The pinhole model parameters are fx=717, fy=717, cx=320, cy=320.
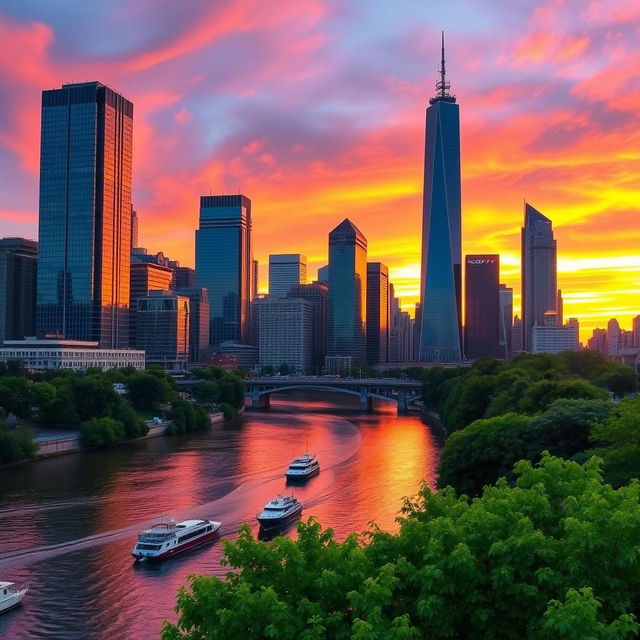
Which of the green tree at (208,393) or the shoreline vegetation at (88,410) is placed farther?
the green tree at (208,393)

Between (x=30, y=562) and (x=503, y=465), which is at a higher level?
(x=503, y=465)

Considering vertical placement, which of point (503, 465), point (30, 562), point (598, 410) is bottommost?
point (30, 562)

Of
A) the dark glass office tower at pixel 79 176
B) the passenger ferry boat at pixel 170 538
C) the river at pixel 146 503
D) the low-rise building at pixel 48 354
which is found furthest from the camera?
the dark glass office tower at pixel 79 176

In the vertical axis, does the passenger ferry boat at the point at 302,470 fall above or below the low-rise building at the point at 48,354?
below

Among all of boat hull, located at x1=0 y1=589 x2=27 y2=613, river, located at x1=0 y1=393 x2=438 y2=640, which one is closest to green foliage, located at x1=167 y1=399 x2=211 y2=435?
river, located at x1=0 y1=393 x2=438 y2=640

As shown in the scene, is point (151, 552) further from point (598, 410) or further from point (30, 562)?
point (598, 410)

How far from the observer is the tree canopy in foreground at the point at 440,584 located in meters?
14.1

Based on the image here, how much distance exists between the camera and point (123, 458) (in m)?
75.8

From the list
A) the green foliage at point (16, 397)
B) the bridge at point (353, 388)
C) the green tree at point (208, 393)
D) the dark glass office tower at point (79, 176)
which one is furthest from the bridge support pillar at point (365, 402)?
the dark glass office tower at point (79, 176)

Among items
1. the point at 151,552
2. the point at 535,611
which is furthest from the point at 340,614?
the point at 151,552

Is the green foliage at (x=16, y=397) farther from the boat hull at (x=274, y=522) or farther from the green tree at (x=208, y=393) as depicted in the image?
the boat hull at (x=274, y=522)

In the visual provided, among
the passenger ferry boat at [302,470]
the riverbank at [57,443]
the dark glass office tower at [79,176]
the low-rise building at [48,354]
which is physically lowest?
the passenger ferry boat at [302,470]

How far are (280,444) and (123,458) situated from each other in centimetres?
2124

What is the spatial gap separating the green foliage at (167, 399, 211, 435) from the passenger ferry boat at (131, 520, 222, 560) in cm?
5544
